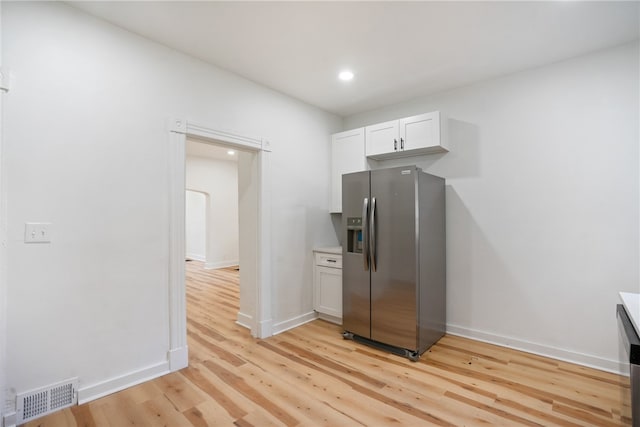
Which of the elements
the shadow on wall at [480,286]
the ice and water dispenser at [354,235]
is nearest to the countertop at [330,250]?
the ice and water dispenser at [354,235]

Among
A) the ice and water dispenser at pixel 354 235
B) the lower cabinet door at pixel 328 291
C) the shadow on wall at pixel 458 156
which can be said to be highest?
the shadow on wall at pixel 458 156

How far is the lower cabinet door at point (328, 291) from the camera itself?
3568 mm

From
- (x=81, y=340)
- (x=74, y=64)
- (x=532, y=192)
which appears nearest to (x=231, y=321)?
(x=81, y=340)

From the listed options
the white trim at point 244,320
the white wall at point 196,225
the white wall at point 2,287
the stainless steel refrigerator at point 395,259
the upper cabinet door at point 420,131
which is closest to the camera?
the white wall at point 2,287

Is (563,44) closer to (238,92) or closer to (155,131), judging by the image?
(238,92)

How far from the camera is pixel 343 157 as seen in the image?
3.92 metres

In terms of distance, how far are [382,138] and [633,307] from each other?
2590 millimetres

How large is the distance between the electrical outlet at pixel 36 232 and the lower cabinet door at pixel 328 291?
8.48 feet

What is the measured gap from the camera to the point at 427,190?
3.00 metres

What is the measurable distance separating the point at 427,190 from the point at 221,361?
2519mm

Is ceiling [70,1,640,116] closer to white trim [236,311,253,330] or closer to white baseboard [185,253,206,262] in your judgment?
white trim [236,311,253,330]

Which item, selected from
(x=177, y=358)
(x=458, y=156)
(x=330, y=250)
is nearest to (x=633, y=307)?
(x=458, y=156)

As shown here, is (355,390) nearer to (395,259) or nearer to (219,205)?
(395,259)

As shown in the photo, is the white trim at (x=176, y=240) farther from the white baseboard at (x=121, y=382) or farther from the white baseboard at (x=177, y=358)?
the white baseboard at (x=121, y=382)
